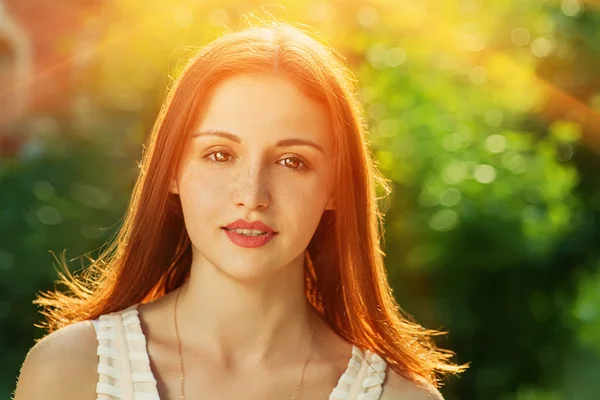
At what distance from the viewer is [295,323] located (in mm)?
3238

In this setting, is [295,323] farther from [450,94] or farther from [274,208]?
[450,94]

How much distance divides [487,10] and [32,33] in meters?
6.12

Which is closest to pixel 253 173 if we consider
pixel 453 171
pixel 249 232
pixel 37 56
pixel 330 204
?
pixel 249 232

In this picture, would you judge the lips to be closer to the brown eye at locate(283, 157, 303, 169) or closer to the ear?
the brown eye at locate(283, 157, 303, 169)

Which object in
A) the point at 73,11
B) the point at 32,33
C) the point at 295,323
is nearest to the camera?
the point at 295,323

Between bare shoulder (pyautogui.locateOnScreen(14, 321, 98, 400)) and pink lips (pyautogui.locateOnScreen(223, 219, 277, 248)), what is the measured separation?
0.45 metres

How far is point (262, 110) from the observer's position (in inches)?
117

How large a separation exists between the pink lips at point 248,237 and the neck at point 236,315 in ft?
0.43

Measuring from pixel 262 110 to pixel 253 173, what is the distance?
157 mm

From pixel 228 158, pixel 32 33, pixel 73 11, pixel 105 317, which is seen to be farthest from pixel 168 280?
pixel 32 33

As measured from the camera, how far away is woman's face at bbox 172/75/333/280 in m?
2.97

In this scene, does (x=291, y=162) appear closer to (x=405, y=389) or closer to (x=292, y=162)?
(x=292, y=162)

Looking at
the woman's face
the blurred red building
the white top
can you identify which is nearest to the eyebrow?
the woman's face

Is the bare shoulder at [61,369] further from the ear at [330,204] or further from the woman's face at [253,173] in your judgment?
the ear at [330,204]
